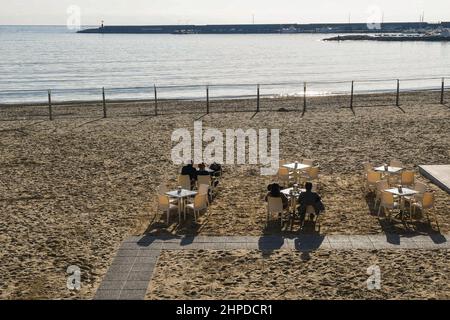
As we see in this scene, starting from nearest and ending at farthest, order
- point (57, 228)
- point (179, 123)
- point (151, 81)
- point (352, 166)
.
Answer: point (57, 228)
point (352, 166)
point (179, 123)
point (151, 81)

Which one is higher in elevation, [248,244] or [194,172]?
[194,172]

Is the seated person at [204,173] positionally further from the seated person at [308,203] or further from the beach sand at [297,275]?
the beach sand at [297,275]

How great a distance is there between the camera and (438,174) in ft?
45.9

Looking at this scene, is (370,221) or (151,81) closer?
(370,221)

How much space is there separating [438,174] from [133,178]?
7.55m

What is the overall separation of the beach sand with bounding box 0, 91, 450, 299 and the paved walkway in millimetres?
302

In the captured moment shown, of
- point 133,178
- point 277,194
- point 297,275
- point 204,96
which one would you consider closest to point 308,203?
point 277,194

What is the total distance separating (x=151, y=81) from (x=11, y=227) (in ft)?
147

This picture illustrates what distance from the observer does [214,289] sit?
8.27m

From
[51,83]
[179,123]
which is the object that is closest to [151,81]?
[51,83]

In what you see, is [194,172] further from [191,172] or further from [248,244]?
[248,244]

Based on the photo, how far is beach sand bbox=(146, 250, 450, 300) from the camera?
809 cm

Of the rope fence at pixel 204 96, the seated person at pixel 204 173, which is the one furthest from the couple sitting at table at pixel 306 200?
the rope fence at pixel 204 96

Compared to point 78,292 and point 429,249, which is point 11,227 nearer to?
point 78,292
